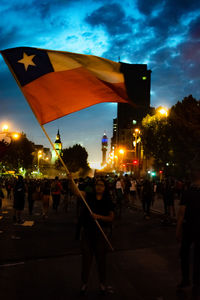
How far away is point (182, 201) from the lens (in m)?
5.32

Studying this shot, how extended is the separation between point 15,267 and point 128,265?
2.17 m

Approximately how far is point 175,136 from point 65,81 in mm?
39117

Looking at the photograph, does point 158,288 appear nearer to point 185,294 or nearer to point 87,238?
point 185,294

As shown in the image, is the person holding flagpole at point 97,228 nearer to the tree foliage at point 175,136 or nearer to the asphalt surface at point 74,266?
the asphalt surface at point 74,266

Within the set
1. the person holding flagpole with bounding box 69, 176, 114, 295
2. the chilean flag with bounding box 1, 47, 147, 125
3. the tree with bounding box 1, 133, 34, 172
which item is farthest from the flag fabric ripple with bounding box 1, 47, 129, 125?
the tree with bounding box 1, 133, 34, 172

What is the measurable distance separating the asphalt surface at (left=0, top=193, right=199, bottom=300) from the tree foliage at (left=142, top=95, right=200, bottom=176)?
32.7 meters

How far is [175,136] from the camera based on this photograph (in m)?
44.5

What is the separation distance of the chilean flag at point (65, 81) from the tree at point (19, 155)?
5607cm

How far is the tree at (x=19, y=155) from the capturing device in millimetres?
63122

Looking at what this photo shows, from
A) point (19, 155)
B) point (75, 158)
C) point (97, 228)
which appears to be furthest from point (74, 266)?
point (75, 158)

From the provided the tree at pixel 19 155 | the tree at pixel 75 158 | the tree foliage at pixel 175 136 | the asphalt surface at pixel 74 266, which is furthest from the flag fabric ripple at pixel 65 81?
the tree at pixel 75 158

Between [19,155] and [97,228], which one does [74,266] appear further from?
[19,155]

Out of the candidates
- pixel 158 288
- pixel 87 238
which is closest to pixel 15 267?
pixel 87 238

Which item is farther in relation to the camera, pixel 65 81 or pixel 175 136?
pixel 175 136
